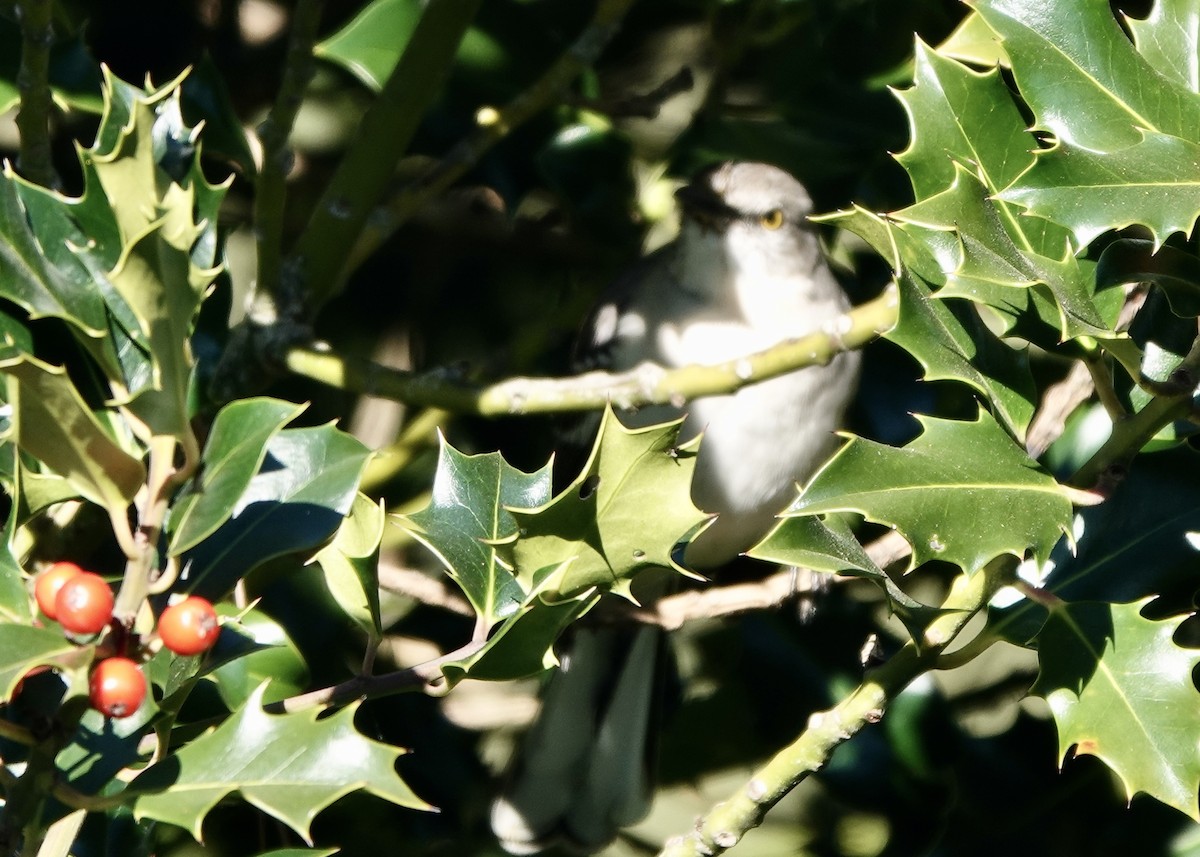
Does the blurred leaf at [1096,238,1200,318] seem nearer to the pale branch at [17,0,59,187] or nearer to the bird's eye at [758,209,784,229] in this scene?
the pale branch at [17,0,59,187]

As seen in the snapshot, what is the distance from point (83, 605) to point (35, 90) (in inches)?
42.4

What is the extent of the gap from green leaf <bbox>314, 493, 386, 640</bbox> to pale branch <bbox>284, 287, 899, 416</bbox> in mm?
465

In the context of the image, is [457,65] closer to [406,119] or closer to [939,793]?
[406,119]

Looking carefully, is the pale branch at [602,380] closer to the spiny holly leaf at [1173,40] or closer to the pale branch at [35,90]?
the spiny holly leaf at [1173,40]

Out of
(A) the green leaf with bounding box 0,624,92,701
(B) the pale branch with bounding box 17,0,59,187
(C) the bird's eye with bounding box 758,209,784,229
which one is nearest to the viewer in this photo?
→ (A) the green leaf with bounding box 0,624,92,701

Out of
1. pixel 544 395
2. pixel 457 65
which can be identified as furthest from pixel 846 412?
pixel 544 395

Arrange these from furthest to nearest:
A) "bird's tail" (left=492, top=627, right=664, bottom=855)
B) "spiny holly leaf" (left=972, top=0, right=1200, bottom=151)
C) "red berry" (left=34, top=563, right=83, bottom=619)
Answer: "bird's tail" (left=492, top=627, right=664, bottom=855) → "spiny holly leaf" (left=972, top=0, right=1200, bottom=151) → "red berry" (left=34, top=563, right=83, bottom=619)

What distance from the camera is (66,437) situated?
1.36 meters

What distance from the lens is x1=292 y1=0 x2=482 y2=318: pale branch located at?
2.56 metres

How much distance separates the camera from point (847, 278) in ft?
13.2

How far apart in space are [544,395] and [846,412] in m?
1.64

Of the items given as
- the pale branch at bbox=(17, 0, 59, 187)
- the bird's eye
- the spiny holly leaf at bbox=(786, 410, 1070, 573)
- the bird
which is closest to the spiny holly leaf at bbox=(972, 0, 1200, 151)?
the spiny holly leaf at bbox=(786, 410, 1070, 573)

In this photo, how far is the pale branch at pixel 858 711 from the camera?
1.70 meters

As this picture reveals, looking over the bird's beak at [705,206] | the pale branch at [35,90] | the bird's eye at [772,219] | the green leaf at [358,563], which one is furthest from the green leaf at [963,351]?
the bird's eye at [772,219]
